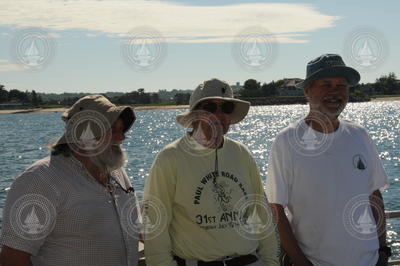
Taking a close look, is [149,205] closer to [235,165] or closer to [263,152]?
[235,165]

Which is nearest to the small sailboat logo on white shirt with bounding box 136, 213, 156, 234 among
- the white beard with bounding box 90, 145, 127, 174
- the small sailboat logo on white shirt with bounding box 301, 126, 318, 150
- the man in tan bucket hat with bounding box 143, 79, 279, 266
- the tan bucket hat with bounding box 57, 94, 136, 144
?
the man in tan bucket hat with bounding box 143, 79, 279, 266

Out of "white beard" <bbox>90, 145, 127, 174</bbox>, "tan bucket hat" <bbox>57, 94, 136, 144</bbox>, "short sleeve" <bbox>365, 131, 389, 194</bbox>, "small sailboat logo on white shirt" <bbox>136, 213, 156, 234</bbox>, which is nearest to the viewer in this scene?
"tan bucket hat" <bbox>57, 94, 136, 144</bbox>

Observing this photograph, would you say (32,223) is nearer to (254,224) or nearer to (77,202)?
(77,202)

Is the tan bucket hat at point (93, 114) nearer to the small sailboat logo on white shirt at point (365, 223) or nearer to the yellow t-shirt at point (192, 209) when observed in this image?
the yellow t-shirt at point (192, 209)

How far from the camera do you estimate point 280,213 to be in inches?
157

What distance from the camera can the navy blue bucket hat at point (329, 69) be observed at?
4051 millimetres

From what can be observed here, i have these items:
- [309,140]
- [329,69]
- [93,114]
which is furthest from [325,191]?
[93,114]

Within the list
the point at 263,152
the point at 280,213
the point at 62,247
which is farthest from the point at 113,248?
the point at 263,152

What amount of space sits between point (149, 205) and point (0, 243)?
0.99 metres

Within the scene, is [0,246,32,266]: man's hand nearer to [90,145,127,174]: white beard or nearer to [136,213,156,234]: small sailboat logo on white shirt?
[90,145,127,174]: white beard

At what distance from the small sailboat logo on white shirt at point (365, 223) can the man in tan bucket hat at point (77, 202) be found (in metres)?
1.64

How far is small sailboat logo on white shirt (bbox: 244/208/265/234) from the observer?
3895 mm

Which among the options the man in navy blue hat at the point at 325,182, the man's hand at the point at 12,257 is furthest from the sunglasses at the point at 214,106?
the man's hand at the point at 12,257

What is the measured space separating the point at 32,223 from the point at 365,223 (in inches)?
95.1
